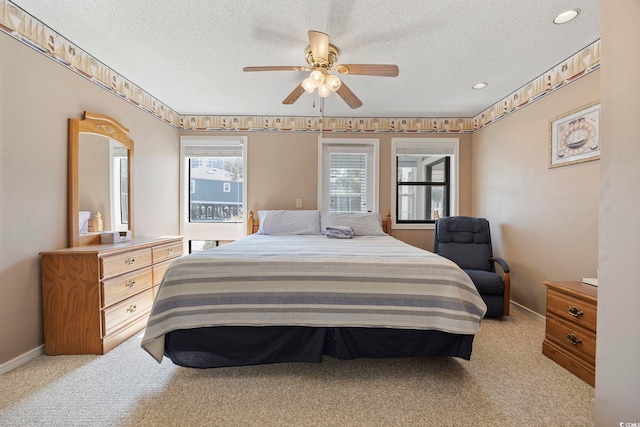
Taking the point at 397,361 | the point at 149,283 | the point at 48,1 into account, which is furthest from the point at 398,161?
the point at 48,1

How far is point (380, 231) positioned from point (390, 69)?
2025 mm

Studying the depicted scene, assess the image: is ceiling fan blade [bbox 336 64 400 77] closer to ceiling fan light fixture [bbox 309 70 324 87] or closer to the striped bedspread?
ceiling fan light fixture [bbox 309 70 324 87]

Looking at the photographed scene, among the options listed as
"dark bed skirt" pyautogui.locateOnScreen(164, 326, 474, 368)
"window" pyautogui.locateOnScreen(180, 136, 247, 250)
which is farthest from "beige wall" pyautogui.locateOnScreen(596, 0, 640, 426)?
"window" pyautogui.locateOnScreen(180, 136, 247, 250)

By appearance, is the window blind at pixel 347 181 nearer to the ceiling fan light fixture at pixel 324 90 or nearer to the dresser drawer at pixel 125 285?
the ceiling fan light fixture at pixel 324 90

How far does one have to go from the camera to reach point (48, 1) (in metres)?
1.82

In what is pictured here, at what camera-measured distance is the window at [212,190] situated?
161 inches

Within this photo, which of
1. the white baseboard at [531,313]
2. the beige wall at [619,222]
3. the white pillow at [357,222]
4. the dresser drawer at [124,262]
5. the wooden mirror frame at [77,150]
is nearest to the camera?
the beige wall at [619,222]

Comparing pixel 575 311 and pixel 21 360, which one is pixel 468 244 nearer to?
pixel 575 311

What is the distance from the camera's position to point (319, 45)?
6.23ft

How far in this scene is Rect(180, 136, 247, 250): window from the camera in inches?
161

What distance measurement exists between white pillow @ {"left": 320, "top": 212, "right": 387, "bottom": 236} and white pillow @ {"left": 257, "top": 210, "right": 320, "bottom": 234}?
0.12m

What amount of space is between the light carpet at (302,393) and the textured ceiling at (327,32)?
2.50 metres

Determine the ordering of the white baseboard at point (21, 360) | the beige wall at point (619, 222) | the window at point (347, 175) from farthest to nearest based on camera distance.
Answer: the window at point (347, 175)
the white baseboard at point (21, 360)
the beige wall at point (619, 222)

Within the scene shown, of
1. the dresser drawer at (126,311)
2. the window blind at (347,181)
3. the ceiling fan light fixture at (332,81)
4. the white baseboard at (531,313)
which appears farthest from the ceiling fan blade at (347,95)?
the white baseboard at (531,313)
